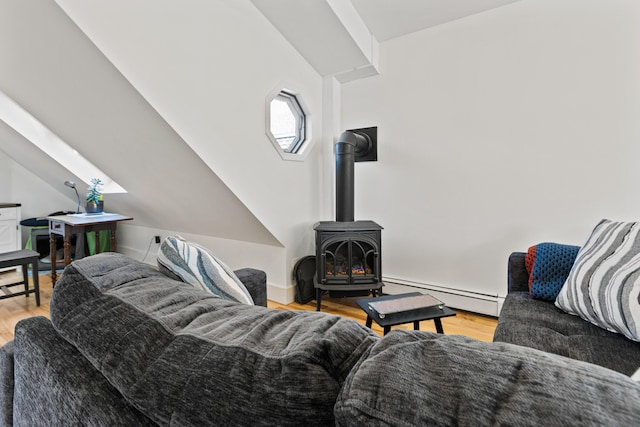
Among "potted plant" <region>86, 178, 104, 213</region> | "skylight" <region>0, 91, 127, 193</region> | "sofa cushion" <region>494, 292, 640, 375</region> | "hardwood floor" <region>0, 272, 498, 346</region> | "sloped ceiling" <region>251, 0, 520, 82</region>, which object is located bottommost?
"hardwood floor" <region>0, 272, 498, 346</region>

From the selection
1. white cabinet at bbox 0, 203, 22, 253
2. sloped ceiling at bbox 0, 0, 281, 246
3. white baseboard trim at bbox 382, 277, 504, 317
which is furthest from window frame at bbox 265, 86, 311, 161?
white cabinet at bbox 0, 203, 22, 253

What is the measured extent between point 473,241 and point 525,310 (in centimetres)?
110

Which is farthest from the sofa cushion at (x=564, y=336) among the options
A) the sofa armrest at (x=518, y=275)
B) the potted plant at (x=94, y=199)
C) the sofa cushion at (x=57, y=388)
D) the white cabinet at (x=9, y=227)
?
the white cabinet at (x=9, y=227)

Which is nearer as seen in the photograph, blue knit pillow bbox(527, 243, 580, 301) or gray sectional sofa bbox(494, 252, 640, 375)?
gray sectional sofa bbox(494, 252, 640, 375)

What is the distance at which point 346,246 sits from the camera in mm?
2748

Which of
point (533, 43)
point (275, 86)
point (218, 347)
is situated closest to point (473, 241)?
point (533, 43)

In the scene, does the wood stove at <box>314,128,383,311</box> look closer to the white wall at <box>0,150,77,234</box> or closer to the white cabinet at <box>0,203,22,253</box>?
the white cabinet at <box>0,203,22,253</box>

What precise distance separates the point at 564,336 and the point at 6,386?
1883 millimetres

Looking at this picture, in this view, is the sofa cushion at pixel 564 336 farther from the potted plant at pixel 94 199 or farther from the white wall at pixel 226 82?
the potted plant at pixel 94 199

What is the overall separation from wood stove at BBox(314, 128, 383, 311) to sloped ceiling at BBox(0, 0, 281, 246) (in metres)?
0.49

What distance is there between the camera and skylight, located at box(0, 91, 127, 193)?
3.04 meters

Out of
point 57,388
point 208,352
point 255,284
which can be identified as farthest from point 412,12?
point 57,388

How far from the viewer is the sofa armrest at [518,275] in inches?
72.2

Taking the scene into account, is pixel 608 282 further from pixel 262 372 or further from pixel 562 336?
pixel 262 372
